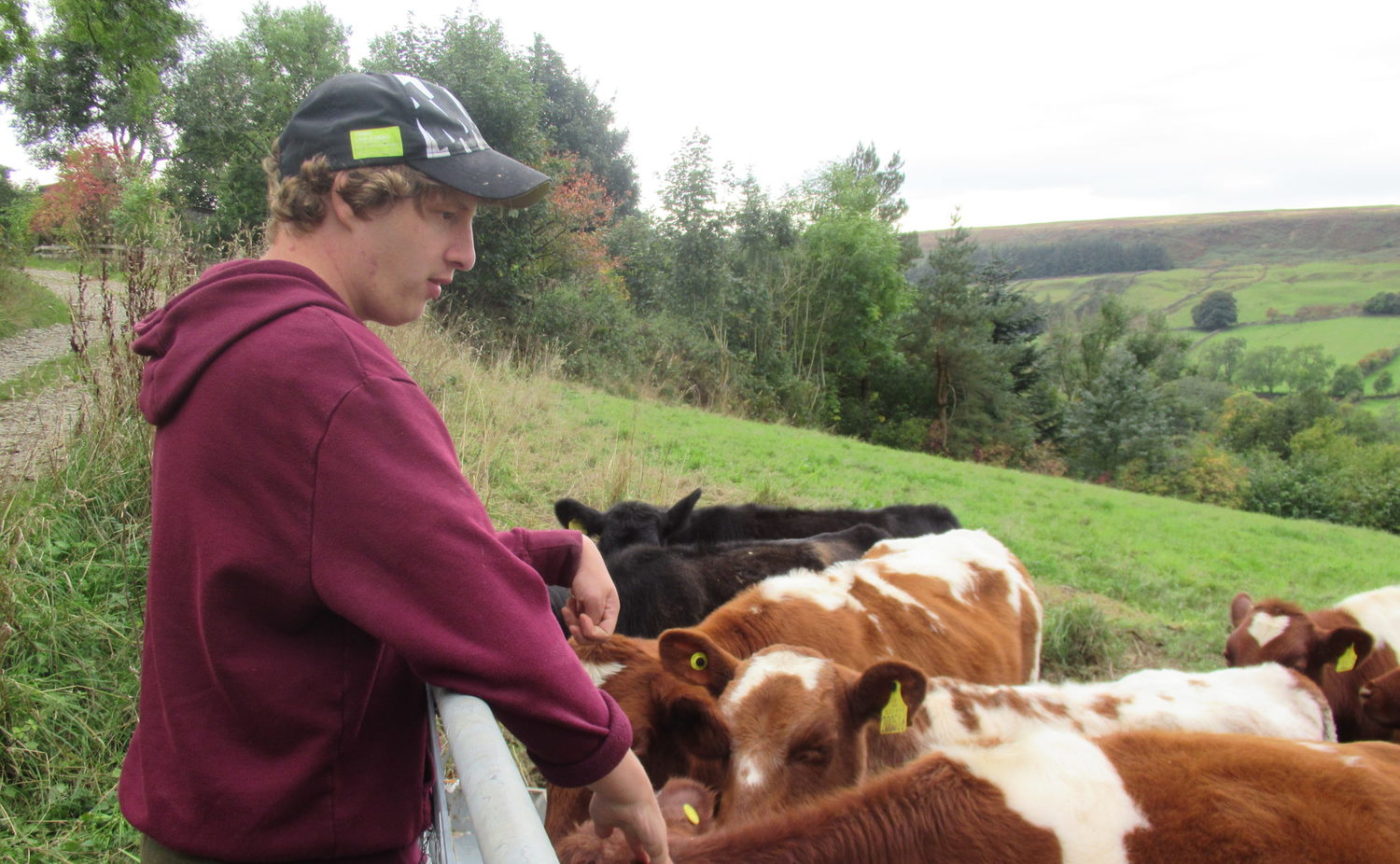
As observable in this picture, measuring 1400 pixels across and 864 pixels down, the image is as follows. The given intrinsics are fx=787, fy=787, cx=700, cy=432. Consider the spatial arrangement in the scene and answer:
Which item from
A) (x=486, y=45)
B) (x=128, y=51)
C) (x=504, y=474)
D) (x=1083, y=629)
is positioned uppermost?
(x=486, y=45)

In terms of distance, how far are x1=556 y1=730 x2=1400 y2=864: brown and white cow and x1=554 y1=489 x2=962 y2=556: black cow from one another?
3091 millimetres

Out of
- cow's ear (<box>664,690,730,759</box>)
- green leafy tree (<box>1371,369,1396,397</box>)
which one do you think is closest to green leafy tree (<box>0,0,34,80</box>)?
cow's ear (<box>664,690,730,759</box>)

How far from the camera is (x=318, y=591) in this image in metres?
0.98

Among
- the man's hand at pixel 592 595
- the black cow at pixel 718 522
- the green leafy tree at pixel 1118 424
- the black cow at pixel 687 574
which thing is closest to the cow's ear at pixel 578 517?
the black cow at pixel 718 522

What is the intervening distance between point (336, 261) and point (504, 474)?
6597mm

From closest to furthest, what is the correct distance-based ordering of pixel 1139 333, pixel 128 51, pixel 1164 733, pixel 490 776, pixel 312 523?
pixel 490 776 → pixel 312 523 → pixel 1164 733 → pixel 128 51 → pixel 1139 333

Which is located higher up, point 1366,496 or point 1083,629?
point 1083,629

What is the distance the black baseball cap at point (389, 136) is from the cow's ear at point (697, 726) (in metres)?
2.14

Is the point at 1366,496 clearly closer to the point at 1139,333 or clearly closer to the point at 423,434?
the point at 1139,333

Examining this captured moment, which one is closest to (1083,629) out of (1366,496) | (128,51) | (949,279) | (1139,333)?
(128,51)

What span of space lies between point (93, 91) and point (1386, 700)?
3371 centimetres

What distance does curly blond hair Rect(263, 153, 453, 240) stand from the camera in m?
1.21

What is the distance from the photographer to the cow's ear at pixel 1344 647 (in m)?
3.79

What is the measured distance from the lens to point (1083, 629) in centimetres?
599
